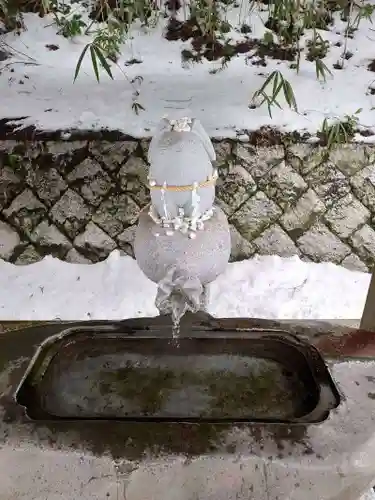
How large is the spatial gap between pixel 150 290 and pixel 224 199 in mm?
499

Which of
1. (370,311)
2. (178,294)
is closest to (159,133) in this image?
(178,294)

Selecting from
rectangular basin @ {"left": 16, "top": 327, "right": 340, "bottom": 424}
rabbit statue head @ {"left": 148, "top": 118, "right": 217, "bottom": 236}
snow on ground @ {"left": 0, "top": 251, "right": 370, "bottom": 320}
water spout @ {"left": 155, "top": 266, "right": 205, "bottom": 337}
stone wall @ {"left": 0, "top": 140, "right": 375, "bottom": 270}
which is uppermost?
rabbit statue head @ {"left": 148, "top": 118, "right": 217, "bottom": 236}

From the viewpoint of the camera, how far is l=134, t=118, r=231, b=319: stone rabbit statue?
1.07 meters

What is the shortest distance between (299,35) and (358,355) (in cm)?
181

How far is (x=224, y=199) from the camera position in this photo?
2.31 meters

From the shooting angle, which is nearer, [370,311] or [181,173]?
[181,173]

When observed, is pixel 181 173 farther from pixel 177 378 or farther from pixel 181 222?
pixel 177 378

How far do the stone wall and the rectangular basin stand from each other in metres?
1.16

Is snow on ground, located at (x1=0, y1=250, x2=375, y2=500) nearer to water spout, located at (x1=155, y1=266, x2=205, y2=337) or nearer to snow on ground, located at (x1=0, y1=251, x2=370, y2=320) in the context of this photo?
snow on ground, located at (x1=0, y1=251, x2=370, y2=320)

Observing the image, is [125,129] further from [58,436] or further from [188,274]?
[58,436]

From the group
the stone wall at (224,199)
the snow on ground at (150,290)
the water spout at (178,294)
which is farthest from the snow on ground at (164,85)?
the water spout at (178,294)

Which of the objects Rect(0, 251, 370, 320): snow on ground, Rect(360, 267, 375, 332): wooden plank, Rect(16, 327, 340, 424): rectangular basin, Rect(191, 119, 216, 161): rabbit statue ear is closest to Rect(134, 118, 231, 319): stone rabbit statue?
Rect(191, 119, 216, 161): rabbit statue ear

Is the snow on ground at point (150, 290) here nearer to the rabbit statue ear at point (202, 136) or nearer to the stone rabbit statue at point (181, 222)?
the stone rabbit statue at point (181, 222)

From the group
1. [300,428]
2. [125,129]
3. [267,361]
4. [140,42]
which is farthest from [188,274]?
[140,42]
